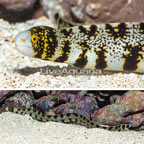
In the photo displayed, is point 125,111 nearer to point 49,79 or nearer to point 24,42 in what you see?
point 49,79

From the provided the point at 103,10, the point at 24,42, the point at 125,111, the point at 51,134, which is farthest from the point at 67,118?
the point at 103,10

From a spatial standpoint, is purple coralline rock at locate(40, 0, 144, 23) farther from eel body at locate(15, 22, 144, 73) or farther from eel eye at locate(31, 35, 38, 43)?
eel eye at locate(31, 35, 38, 43)

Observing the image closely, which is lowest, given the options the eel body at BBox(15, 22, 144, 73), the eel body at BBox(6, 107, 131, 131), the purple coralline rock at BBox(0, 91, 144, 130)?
the eel body at BBox(6, 107, 131, 131)

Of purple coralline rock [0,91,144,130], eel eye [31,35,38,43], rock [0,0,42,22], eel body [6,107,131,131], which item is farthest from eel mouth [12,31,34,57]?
rock [0,0,42,22]

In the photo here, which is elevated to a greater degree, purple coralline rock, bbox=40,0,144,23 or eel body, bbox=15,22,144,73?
purple coralline rock, bbox=40,0,144,23

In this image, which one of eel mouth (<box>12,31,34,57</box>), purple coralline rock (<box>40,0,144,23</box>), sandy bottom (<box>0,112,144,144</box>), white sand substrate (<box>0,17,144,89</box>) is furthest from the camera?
purple coralline rock (<box>40,0,144,23</box>)

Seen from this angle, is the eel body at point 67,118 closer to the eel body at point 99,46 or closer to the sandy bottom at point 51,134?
the sandy bottom at point 51,134

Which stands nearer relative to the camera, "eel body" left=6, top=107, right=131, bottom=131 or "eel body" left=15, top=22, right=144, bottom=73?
"eel body" left=6, top=107, right=131, bottom=131

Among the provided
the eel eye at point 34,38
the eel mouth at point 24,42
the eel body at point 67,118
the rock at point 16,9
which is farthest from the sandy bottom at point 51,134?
the rock at point 16,9
